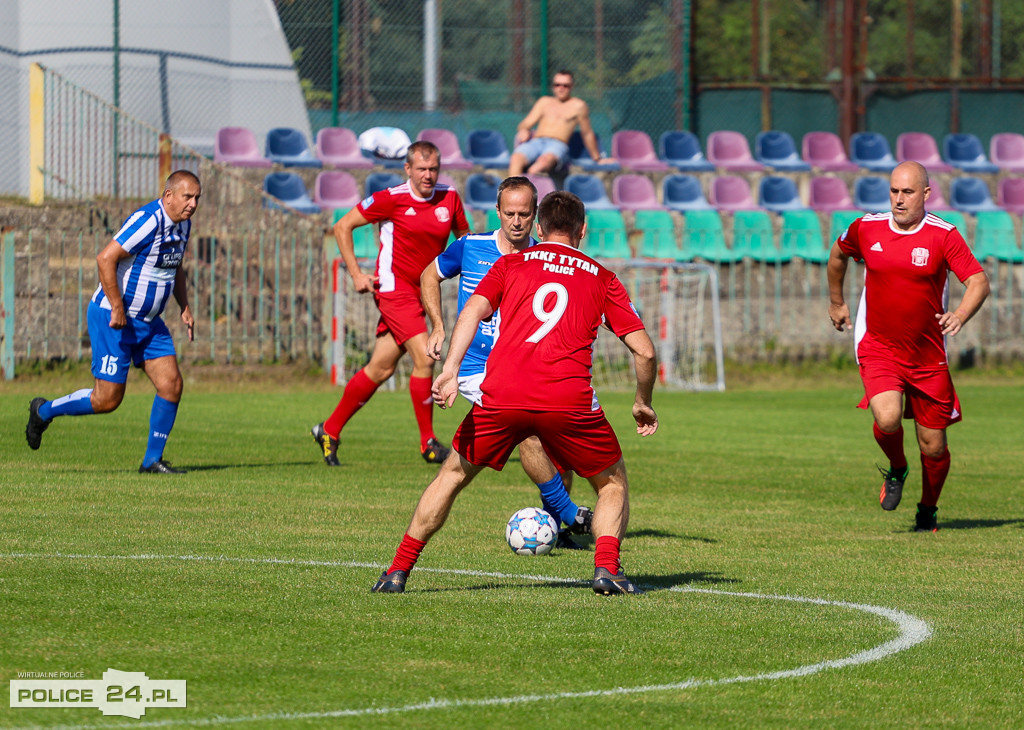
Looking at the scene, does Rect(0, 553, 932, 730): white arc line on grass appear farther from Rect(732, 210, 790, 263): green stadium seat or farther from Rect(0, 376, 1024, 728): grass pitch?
Rect(732, 210, 790, 263): green stadium seat

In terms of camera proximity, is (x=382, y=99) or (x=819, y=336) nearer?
(x=819, y=336)

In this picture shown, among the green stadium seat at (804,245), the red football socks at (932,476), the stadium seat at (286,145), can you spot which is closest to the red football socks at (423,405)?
the red football socks at (932,476)

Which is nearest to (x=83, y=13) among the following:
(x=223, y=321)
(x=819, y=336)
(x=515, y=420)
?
(x=223, y=321)

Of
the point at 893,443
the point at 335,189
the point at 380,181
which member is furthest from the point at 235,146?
the point at 893,443

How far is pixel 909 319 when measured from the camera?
952 centimetres

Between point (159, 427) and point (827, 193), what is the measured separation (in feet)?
52.7

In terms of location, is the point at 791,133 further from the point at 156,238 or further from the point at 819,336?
the point at 156,238

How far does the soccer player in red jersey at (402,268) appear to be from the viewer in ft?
39.7

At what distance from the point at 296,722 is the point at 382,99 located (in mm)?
22578

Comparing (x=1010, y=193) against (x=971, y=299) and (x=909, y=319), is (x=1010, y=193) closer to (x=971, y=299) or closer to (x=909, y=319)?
(x=909, y=319)

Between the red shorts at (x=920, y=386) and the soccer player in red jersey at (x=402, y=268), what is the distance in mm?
3701

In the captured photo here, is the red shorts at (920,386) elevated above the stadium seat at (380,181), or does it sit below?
below

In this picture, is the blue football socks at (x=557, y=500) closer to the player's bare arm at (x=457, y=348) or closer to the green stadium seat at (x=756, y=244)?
the player's bare arm at (x=457, y=348)

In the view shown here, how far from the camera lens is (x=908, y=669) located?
5.85m
